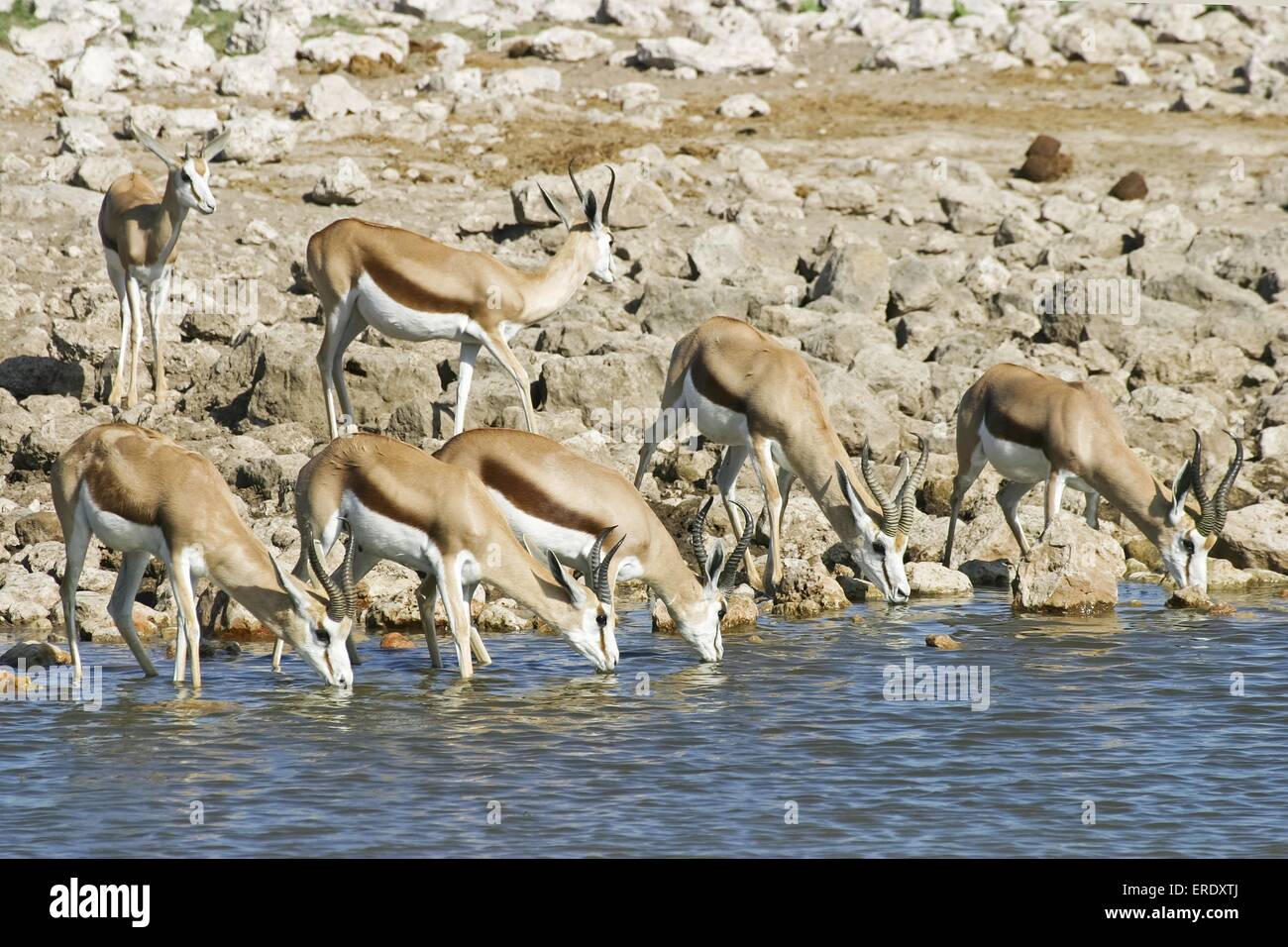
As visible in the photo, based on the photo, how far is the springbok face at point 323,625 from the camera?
977cm

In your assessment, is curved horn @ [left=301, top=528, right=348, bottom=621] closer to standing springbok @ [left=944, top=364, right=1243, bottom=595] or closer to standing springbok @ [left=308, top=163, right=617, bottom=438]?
standing springbok @ [left=308, top=163, right=617, bottom=438]

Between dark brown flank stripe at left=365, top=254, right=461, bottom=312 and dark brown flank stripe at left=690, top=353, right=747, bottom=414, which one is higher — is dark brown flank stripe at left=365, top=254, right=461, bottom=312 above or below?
above

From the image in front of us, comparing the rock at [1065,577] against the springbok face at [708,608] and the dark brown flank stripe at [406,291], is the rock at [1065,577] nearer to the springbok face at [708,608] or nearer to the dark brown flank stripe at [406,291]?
the springbok face at [708,608]

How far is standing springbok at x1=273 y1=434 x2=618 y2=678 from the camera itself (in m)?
10.1

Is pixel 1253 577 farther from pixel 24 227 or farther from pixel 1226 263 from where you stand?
pixel 24 227

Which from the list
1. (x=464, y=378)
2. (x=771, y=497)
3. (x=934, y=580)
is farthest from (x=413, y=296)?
(x=934, y=580)

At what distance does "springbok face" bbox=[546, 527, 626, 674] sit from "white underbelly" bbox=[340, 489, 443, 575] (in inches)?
27.1

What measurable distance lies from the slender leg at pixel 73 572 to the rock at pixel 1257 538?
8723 millimetres

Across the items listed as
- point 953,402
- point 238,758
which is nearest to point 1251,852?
point 238,758

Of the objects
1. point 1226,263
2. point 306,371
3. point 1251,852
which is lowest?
point 1251,852

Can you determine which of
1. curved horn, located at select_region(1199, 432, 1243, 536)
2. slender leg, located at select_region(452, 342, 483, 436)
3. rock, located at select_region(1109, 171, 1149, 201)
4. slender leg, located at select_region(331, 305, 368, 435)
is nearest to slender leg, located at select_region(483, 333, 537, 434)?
slender leg, located at select_region(452, 342, 483, 436)

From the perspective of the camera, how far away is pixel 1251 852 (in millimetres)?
7297
